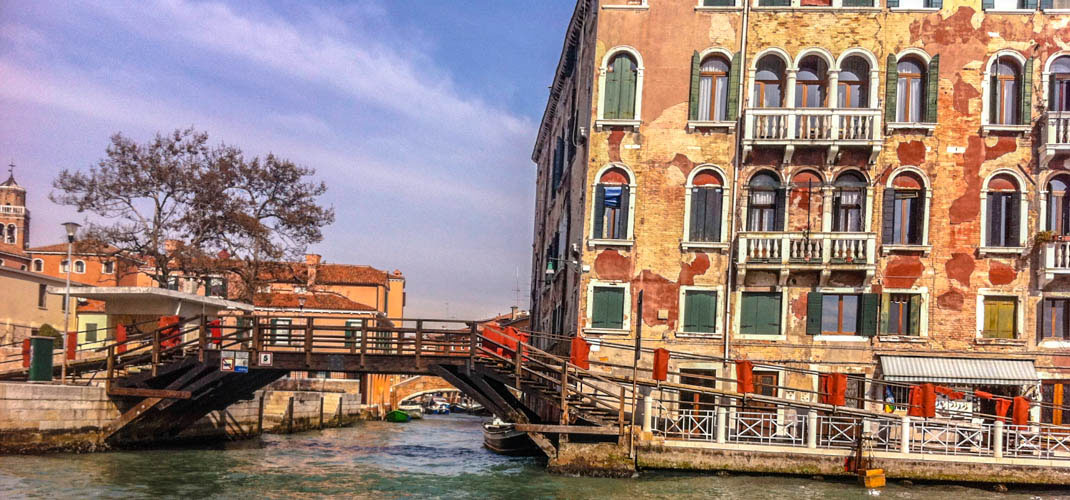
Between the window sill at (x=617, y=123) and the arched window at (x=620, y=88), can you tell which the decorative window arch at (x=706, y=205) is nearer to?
the window sill at (x=617, y=123)

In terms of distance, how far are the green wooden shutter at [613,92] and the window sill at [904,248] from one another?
846cm

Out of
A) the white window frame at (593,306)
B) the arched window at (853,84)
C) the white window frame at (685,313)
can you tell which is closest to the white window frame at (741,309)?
the white window frame at (685,313)

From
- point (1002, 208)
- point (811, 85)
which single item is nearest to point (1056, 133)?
point (1002, 208)

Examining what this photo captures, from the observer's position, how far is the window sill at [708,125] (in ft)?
98.3

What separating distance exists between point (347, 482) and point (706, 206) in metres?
12.9

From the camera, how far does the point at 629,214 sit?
98.7ft

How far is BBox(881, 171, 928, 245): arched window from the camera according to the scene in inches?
1158

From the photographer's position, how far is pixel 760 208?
98.7 feet

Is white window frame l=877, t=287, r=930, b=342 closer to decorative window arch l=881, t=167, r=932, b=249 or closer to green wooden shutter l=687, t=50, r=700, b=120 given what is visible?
decorative window arch l=881, t=167, r=932, b=249

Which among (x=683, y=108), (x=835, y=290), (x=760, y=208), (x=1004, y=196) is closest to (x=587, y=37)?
(x=683, y=108)

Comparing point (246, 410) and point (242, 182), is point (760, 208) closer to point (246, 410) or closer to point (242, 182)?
point (246, 410)

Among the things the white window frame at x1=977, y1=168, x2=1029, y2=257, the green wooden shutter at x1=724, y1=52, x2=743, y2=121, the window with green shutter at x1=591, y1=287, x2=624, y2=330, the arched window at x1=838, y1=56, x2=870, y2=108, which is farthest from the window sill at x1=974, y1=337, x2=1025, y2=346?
the window with green shutter at x1=591, y1=287, x2=624, y2=330

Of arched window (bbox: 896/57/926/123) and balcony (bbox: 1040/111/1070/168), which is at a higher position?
arched window (bbox: 896/57/926/123)

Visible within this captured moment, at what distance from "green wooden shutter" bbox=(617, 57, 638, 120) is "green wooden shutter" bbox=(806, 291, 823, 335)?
727cm
